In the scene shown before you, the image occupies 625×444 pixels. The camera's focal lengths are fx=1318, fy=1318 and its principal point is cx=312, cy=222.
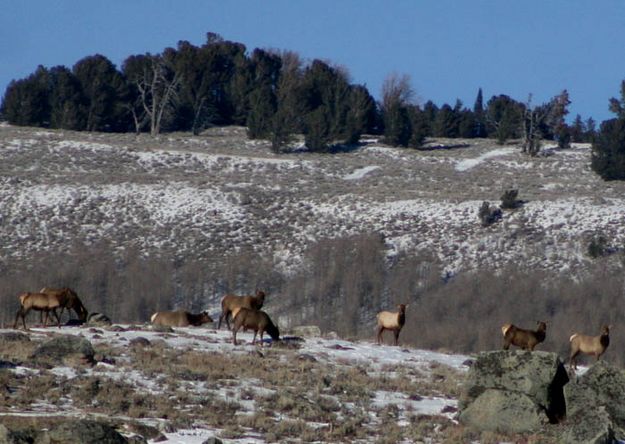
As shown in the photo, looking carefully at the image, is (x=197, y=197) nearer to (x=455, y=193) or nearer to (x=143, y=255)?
(x=143, y=255)

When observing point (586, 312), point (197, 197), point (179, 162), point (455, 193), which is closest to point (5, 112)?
point (179, 162)

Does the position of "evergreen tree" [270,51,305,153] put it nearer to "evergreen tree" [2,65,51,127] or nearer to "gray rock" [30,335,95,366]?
"evergreen tree" [2,65,51,127]

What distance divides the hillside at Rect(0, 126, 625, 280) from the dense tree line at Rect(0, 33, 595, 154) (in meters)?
3.61

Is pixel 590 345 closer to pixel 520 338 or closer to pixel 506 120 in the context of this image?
pixel 520 338

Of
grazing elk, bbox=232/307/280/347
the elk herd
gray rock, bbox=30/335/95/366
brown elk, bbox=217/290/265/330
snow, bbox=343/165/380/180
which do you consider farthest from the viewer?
snow, bbox=343/165/380/180

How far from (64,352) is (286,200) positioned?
1873 inches

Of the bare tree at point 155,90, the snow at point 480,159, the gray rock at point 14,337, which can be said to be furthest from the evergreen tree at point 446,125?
the gray rock at point 14,337

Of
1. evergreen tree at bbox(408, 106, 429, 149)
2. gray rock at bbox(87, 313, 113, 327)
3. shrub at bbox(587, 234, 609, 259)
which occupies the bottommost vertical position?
shrub at bbox(587, 234, 609, 259)

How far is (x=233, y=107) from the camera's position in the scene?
96062mm

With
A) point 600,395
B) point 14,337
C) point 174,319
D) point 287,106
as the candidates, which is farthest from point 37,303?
point 287,106

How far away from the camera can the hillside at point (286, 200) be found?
63375 millimetres

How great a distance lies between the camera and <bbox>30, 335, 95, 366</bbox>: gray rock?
22922mm

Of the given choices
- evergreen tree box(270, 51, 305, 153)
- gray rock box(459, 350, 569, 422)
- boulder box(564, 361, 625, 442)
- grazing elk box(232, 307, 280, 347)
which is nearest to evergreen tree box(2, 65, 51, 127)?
evergreen tree box(270, 51, 305, 153)

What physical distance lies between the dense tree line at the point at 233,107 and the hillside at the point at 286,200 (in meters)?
3.61
